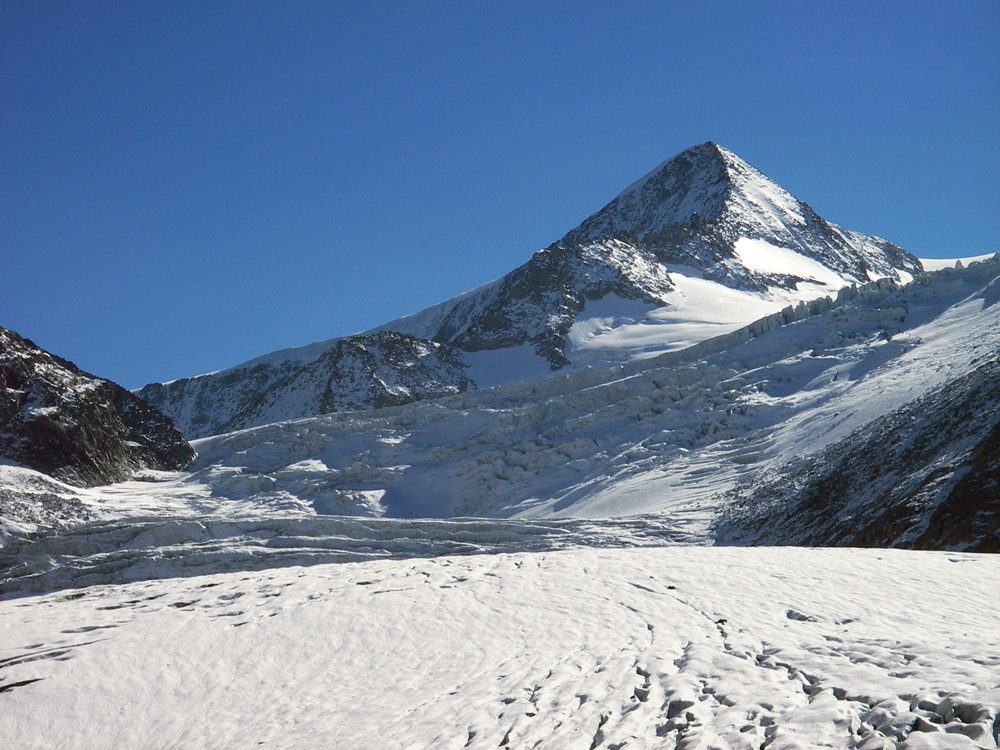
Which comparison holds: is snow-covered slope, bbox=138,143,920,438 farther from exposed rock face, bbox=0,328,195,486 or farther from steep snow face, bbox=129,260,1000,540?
exposed rock face, bbox=0,328,195,486

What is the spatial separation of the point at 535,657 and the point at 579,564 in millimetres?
5367

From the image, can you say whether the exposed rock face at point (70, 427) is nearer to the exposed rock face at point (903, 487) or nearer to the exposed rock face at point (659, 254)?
the exposed rock face at point (903, 487)

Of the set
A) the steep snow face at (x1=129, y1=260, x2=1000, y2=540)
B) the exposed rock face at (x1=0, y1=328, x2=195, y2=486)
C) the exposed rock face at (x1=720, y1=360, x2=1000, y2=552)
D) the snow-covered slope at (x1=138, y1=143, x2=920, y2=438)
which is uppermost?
the snow-covered slope at (x1=138, y1=143, x2=920, y2=438)

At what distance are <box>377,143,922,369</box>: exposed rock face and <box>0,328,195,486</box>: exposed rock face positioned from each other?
33546 millimetres

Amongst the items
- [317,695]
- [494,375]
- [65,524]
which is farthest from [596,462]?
[494,375]

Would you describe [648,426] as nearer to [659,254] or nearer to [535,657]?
[535,657]

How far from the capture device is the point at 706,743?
698 centimetres

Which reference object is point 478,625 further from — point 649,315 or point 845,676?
point 649,315

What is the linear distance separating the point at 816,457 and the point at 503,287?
69717 mm

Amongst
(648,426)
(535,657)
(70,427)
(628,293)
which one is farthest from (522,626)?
(628,293)

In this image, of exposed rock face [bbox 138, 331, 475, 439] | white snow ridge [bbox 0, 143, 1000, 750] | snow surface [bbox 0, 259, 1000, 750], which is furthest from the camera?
exposed rock face [bbox 138, 331, 475, 439]

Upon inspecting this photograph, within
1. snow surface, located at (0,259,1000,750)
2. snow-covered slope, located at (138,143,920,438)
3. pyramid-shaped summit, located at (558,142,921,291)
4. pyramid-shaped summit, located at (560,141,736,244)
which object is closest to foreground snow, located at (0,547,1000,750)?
snow surface, located at (0,259,1000,750)

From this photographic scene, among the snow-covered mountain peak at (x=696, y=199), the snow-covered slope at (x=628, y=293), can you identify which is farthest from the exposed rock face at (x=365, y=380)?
the snow-covered mountain peak at (x=696, y=199)

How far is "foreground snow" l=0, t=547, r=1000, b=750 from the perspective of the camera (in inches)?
297
